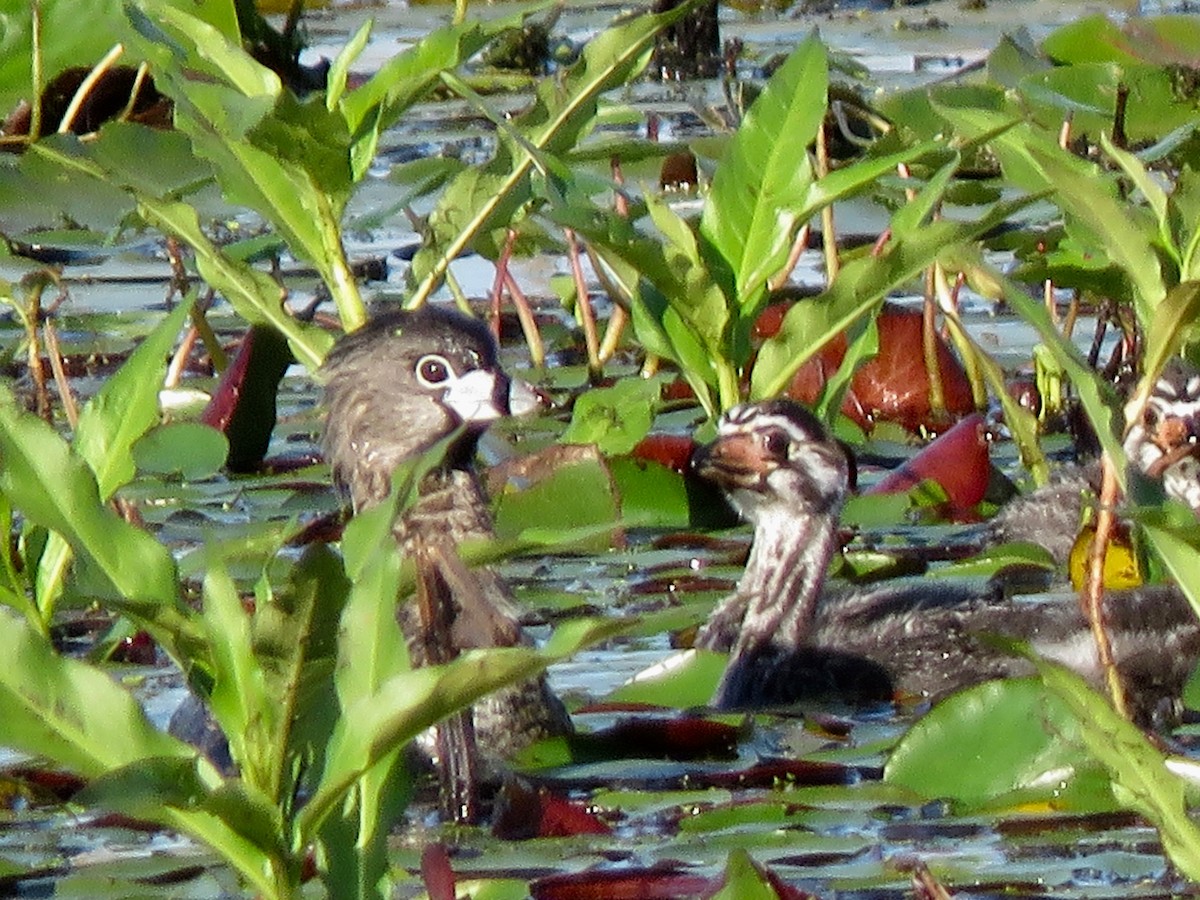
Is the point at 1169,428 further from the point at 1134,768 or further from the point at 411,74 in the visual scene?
the point at 1134,768

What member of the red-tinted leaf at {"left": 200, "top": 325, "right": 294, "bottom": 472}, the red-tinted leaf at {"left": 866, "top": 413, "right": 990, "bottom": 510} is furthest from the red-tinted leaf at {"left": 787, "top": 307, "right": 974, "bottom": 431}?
the red-tinted leaf at {"left": 200, "top": 325, "right": 294, "bottom": 472}

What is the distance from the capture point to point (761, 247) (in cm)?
634

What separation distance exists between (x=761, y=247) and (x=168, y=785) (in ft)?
10.8

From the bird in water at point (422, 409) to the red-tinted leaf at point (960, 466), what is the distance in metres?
1.54

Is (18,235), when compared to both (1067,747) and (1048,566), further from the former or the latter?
(1067,747)

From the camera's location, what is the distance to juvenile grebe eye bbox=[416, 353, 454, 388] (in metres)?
5.96

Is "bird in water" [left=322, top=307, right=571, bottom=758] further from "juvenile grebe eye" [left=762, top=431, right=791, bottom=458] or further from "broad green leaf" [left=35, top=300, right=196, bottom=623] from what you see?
"broad green leaf" [left=35, top=300, right=196, bottom=623]

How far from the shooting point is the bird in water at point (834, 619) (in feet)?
18.7

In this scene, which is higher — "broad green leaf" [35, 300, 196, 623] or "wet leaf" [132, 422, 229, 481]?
"broad green leaf" [35, 300, 196, 623]

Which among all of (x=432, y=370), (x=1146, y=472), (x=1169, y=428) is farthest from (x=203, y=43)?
(x=1169, y=428)

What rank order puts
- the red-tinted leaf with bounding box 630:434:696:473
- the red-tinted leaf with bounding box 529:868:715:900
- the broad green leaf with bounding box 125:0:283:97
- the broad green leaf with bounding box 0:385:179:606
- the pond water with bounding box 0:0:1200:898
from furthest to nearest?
the red-tinted leaf with bounding box 630:434:696:473, the broad green leaf with bounding box 125:0:283:97, the pond water with bounding box 0:0:1200:898, the red-tinted leaf with bounding box 529:868:715:900, the broad green leaf with bounding box 0:385:179:606

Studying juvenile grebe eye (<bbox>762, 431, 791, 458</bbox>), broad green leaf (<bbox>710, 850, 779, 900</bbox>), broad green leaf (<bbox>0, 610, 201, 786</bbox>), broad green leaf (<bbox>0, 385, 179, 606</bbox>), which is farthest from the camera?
juvenile grebe eye (<bbox>762, 431, 791, 458</bbox>)

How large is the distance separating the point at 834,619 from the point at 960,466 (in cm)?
83

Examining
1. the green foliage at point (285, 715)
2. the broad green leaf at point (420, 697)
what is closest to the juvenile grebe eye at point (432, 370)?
the green foliage at point (285, 715)
